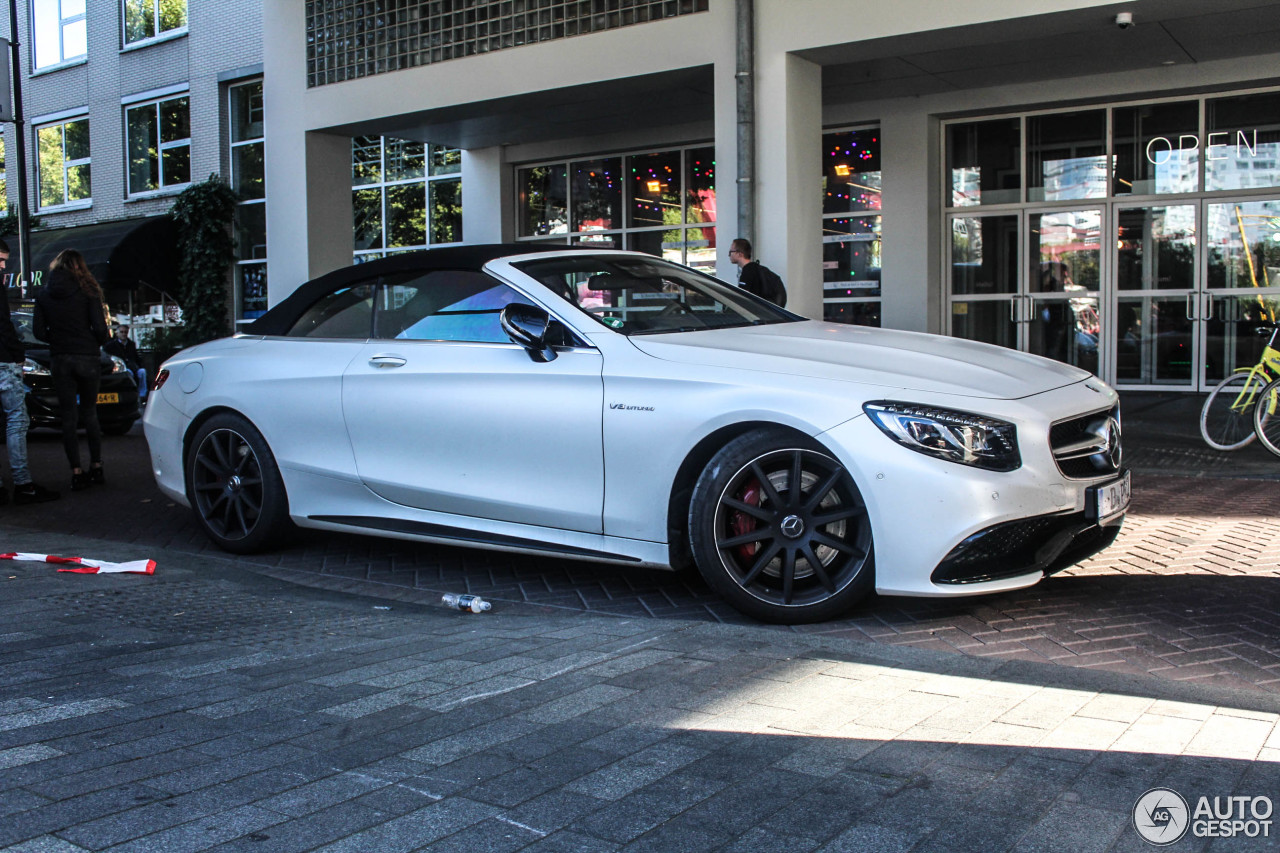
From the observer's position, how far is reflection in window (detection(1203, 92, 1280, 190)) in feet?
43.1

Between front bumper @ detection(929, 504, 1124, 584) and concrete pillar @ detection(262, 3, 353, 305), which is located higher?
concrete pillar @ detection(262, 3, 353, 305)

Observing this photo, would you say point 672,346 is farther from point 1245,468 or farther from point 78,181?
point 78,181

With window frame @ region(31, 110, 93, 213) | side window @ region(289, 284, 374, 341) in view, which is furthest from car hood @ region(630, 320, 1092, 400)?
window frame @ region(31, 110, 93, 213)

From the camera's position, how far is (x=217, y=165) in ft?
72.6

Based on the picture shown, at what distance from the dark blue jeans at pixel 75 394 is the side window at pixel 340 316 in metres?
3.51

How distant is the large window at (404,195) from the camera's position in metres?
19.1

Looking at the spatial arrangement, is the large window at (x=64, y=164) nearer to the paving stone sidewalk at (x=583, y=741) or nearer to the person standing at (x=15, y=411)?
the person standing at (x=15, y=411)

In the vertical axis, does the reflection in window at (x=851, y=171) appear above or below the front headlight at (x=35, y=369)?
above

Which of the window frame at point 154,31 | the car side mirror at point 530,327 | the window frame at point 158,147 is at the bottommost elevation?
the car side mirror at point 530,327

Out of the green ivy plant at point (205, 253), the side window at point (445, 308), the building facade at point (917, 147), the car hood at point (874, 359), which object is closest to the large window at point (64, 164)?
the green ivy plant at point (205, 253)

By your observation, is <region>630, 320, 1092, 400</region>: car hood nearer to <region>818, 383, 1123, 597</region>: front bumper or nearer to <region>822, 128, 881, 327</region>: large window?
<region>818, 383, 1123, 597</region>: front bumper

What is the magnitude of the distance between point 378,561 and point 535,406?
1.63 meters

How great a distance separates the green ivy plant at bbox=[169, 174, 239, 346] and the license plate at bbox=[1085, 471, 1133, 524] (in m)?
19.6

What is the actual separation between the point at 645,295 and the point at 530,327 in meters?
0.67
